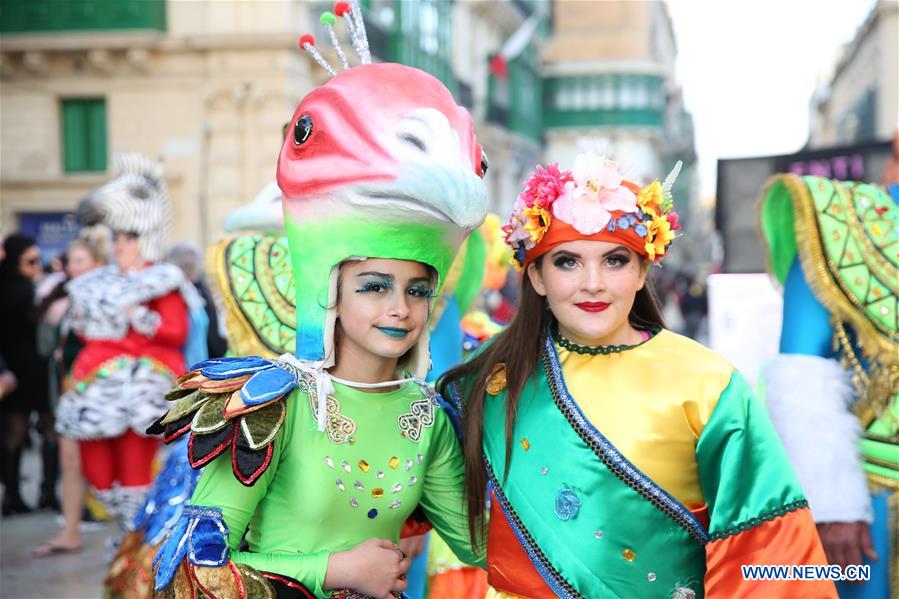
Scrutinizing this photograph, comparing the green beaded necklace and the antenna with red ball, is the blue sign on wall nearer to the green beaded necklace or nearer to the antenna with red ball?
the antenna with red ball

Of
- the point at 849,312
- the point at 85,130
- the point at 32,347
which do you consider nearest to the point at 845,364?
the point at 849,312

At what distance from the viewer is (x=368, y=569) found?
2.32m

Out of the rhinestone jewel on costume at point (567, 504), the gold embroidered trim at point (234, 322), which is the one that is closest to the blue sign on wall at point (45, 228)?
the gold embroidered trim at point (234, 322)

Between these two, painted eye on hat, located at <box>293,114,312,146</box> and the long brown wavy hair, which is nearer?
painted eye on hat, located at <box>293,114,312,146</box>

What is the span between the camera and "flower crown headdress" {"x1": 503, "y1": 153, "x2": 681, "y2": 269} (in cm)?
251

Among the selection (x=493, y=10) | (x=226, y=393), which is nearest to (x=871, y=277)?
(x=226, y=393)

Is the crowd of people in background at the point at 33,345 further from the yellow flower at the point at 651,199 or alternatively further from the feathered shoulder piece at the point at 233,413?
the feathered shoulder piece at the point at 233,413

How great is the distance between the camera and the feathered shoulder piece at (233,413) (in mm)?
2186

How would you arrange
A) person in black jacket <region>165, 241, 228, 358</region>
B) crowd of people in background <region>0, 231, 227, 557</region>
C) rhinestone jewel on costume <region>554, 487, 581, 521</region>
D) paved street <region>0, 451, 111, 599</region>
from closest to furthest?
rhinestone jewel on costume <region>554, 487, 581, 521</region> → paved street <region>0, 451, 111, 599</region> → person in black jacket <region>165, 241, 228, 358</region> → crowd of people in background <region>0, 231, 227, 557</region>

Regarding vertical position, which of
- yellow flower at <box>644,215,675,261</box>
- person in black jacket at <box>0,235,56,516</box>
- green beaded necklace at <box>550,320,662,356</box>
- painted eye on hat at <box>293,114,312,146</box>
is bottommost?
person in black jacket at <box>0,235,56,516</box>

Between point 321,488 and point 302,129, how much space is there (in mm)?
797

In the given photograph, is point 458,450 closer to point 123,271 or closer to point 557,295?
point 557,295

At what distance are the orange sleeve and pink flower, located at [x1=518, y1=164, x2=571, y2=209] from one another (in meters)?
0.89

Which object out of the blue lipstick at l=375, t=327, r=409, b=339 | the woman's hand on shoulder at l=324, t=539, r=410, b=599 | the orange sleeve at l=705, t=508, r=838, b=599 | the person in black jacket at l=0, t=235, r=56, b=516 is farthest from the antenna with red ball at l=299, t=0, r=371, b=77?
the person in black jacket at l=0, t=235, r=56, b=516
